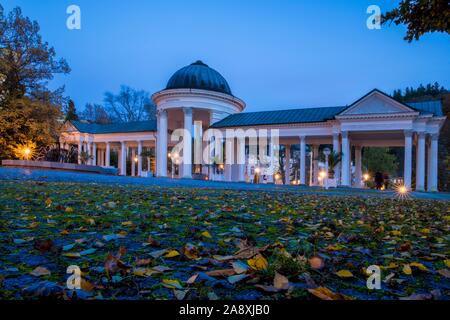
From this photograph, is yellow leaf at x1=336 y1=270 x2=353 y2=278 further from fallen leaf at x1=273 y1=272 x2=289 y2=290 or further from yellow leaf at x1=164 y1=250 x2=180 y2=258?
yellow leaf at x1=164 y1=250 x2=180 y2=258

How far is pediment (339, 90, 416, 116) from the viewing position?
2603 cm

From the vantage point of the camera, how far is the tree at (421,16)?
23.6ft

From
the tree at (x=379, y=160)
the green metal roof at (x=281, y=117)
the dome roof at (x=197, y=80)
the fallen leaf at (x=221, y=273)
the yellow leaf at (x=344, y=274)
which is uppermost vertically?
the dome roof at (x=197, y=80)

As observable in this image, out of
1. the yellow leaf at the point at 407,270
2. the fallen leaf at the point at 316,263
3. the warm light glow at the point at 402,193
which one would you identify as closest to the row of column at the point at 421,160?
the warm light glow at the point at 402,193

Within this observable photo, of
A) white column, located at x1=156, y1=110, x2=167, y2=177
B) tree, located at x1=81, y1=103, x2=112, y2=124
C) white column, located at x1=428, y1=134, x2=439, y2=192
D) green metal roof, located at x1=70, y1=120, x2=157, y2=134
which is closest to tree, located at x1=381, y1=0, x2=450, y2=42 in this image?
white column, located at x1=428, y1=134, x2=439, y2=192

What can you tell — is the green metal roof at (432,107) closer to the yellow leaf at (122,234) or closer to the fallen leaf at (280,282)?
the yellow leaf at (122,234)

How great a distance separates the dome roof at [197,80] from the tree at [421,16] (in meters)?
28.9

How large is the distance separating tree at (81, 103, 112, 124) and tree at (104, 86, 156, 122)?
505cm

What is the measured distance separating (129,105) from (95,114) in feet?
41.2

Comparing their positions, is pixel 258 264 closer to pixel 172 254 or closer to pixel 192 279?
pixel 192 279

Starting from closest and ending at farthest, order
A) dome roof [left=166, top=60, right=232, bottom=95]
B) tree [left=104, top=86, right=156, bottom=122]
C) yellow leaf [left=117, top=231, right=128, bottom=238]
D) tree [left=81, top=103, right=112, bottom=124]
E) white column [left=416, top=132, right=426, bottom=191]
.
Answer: yellow leaf [left=117, top=231, right=128, bottom=238] < white column [left=416, top=132, right=426, bottom=191] < dome roof [left=166, top=60, right=232, bottom=95] < tree [left=104, top=86, right=156, bottom=122] < tree [left=81, top=103, right=112, bottom=124]

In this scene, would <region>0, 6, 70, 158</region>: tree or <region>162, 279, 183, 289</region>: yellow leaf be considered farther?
<region>0, 6, 70, 158</region>: tree

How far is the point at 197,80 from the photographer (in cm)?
3616
